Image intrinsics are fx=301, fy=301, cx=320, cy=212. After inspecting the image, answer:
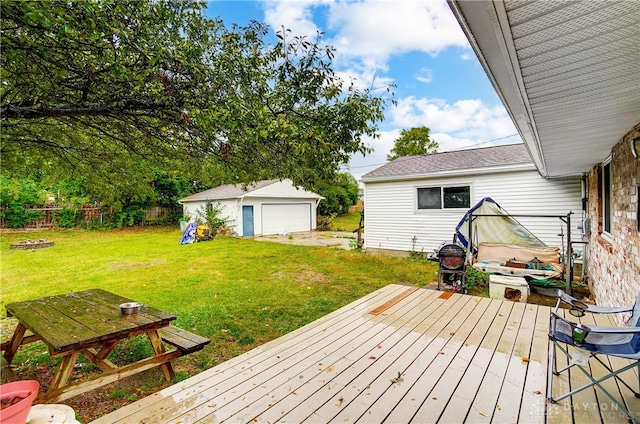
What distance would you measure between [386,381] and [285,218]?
1567 cm

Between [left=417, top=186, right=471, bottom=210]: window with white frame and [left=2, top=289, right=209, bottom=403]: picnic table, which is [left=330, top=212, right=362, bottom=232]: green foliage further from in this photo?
[left=2, top=289, right=209, bottom=403]: picnic table

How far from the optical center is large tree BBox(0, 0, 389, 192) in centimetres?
266

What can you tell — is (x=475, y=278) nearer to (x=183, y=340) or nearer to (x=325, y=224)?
(x=183, y=340)

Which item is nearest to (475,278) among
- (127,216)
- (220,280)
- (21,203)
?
(220,280)

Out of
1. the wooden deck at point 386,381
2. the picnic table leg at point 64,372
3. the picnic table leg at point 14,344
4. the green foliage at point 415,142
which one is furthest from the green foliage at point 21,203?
the green foliage at point 415,142

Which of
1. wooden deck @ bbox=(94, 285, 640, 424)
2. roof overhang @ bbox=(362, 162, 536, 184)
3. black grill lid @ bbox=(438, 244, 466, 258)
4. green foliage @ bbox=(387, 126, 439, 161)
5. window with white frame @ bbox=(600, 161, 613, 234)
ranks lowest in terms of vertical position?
wooden deck @ bbox=(94, 285, 640, 424)

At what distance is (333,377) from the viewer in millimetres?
2506

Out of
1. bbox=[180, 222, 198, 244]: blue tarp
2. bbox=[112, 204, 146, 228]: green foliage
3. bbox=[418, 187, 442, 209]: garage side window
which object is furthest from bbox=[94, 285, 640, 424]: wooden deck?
bbox=[112, 204, 146, 228]: green foliage

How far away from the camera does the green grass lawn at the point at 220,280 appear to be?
461cm

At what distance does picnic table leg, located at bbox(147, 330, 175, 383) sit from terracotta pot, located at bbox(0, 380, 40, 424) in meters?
1.48

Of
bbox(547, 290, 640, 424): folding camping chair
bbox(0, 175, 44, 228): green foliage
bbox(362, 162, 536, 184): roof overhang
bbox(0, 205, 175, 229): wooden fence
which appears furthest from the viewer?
bbox(0, 205, 175, 229): wooden fence

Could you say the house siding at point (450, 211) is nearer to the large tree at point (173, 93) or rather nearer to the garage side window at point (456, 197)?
the garage side window at point (456, 197)

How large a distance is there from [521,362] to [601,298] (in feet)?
11.1

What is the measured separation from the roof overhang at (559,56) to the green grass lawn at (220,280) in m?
3.87
